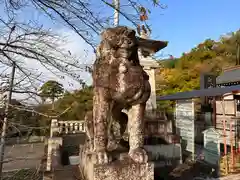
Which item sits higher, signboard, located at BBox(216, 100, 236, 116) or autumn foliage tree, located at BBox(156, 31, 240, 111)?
autumn foliage tree, located at BBox(156, 31, 240, 111)

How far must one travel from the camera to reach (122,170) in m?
1.92

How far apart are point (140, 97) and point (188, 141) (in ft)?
18.9

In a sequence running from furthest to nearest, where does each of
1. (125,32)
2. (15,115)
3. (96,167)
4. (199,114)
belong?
(199,114) < (15,115) < (125,32) < (96,167)

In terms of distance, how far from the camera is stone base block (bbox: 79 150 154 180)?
1861mm

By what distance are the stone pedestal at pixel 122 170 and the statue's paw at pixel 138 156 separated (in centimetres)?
3

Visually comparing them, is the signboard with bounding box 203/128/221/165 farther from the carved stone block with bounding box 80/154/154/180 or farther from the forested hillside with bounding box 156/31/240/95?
the forested hillside with bounding box 156/31/240/95

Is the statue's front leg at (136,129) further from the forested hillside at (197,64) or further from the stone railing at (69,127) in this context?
the forested hillside at (197,64)

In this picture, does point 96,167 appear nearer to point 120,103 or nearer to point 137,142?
point 137,142

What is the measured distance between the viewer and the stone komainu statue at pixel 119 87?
1.99 metres

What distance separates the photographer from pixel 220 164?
231 inches

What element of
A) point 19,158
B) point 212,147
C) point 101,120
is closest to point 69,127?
point 212,147

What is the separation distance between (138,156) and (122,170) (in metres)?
0.19

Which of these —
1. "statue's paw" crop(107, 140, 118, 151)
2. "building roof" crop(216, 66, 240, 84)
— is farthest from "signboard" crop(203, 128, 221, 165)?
"building roof" crop(216, 66, 240, 84)

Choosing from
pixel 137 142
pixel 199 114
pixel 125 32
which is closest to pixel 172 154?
pixel 137 142
